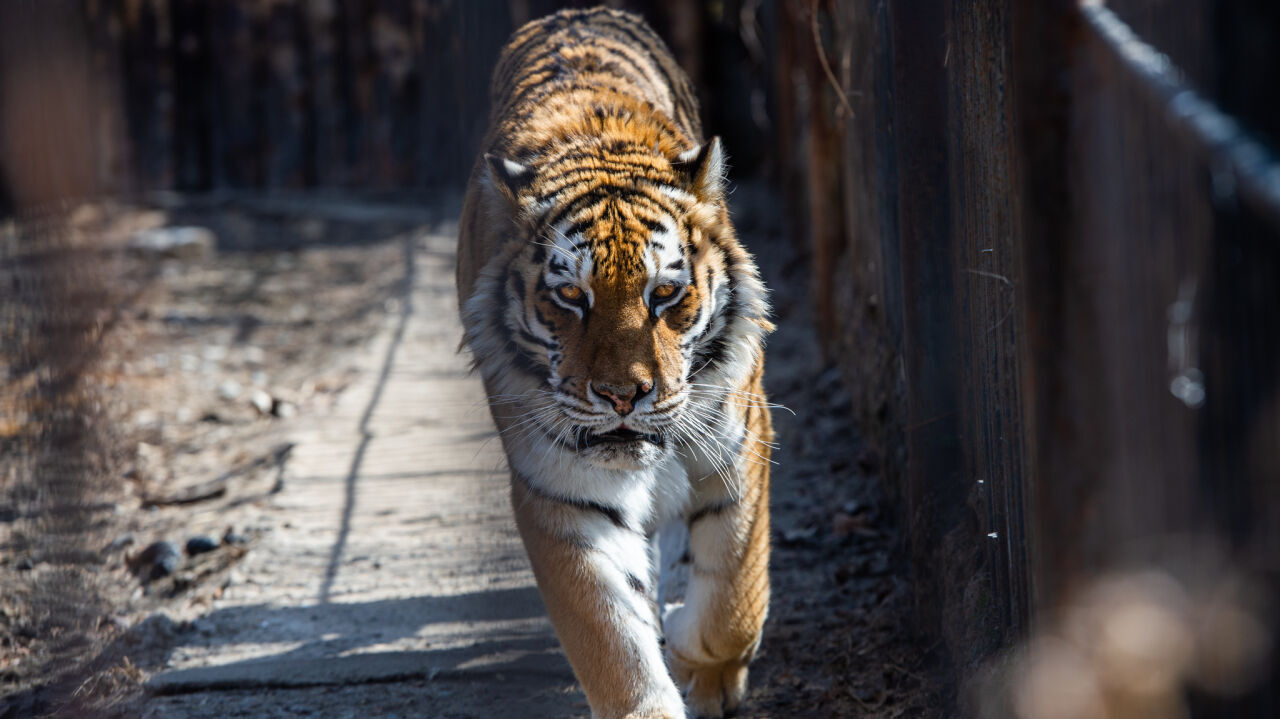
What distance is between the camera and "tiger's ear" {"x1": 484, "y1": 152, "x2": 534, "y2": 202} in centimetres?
258

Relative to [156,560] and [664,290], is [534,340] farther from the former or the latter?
[156,560]

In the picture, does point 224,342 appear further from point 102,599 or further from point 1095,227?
point 1095,227

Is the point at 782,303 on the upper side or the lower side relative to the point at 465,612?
upper

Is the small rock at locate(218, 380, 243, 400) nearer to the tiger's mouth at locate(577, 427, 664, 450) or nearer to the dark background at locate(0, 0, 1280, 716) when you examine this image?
the dark background at locate(0, 0, 1280, 716)

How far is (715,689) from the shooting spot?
8.63 ft

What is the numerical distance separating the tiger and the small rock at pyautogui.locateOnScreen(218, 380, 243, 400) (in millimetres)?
2923

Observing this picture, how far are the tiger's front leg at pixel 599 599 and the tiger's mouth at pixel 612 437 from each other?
5.3 inches

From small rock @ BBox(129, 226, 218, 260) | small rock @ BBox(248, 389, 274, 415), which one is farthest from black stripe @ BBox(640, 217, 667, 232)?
small rock @ BBox(129, 226, 218, 260)

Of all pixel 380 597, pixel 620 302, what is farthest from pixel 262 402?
pixel 620 302

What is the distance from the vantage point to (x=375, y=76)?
9.23m

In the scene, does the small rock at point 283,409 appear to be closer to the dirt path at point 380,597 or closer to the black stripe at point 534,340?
the dirt path at point 380,597

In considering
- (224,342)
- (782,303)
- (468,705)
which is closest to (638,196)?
(468,705)

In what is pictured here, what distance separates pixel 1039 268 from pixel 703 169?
1393mm

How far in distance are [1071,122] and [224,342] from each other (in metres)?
5.64
